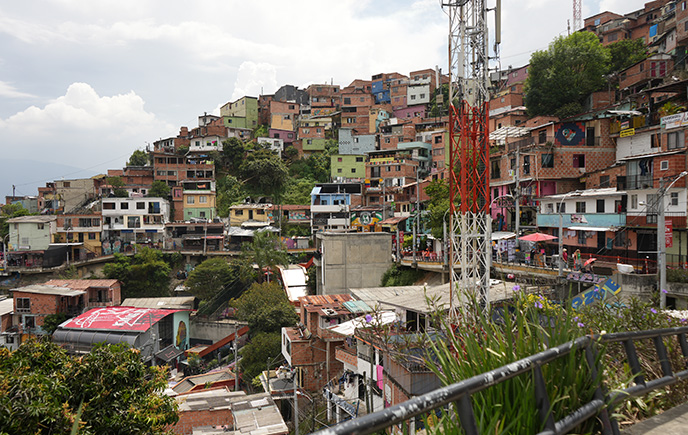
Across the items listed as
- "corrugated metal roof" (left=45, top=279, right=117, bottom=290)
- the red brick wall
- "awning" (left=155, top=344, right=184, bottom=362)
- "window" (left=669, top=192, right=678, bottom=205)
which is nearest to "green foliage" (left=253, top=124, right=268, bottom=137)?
"corrugated metal roof" (left=45, top=279, right=117, bottom=290)

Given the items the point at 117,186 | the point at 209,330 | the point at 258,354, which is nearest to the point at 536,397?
the point at 258,354

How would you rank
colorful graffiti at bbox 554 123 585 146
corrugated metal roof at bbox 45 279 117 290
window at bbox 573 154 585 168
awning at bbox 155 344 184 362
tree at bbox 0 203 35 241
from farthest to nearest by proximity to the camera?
1. tree at bbox 0 203 35 241
2. corrugated metal roof at bbox 45 279 117 290
3. awning at bbox 155 344 184 362
4. colorful graffiti at bbox 554 123 585 146
5. window at bbox 573 154 585 168

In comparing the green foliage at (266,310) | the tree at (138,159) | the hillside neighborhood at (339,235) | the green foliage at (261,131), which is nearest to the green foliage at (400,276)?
the hillside neighborhood at (339,235)

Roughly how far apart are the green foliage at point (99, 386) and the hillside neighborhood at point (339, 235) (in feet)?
2.25

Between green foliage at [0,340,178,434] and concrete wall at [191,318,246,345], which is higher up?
green foliage at [0,340,178,434]

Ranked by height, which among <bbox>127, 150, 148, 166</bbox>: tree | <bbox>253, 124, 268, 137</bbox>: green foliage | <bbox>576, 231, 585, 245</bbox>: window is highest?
<bbox>253, 124, 268, 137</bbox>: green foliage

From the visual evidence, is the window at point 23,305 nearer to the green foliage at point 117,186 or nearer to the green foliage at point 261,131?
the green foliage at point 117,186

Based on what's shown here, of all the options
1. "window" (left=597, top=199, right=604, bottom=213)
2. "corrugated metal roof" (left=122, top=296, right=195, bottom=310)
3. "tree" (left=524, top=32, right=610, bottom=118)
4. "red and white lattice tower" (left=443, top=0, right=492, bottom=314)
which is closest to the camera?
"red and white lattice tower" (left=443, top=0, right=492, bottom=314)

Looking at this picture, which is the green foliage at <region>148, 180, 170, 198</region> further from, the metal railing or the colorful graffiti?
the metal railing

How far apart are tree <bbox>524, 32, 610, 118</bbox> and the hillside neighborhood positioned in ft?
1.04

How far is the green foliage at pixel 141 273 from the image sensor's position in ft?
141

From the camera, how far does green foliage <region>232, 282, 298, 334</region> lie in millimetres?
28781

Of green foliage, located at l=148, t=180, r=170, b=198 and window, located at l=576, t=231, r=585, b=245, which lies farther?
green foliage, located at l=148, t=180, r=170, b=198

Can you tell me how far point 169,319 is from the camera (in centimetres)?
3400
